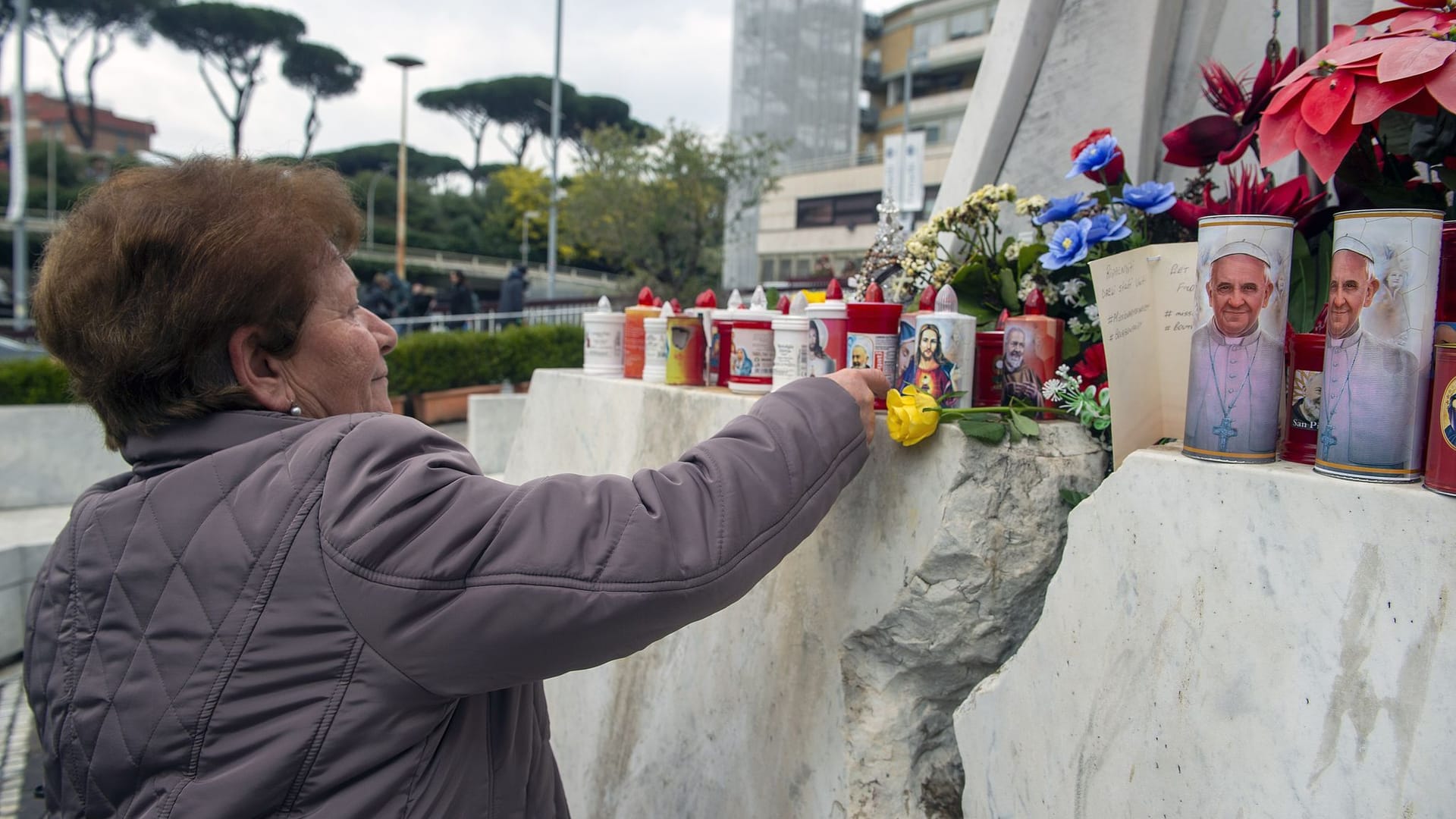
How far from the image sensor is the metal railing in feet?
41.2

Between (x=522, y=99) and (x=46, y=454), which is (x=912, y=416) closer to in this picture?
(x=46, y=454)

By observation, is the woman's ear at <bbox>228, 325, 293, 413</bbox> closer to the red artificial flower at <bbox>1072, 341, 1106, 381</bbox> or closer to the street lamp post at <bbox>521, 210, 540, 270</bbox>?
the red artificial flower at <bbox>1072, 341, 1106, 381</bbox>

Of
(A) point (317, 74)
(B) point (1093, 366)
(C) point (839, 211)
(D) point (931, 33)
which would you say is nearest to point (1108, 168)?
(B) point (1093, 366)

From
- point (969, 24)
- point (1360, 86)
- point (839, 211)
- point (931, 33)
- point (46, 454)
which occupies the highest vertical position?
point (931, 33)

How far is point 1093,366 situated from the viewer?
1754 millimetres

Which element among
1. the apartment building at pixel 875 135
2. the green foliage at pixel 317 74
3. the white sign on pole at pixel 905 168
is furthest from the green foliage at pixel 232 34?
the white sign on pole at pixel 905 168

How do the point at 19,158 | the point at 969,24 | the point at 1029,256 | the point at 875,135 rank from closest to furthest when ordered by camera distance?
the point at 1029,256
the point at 19,158
the point at 969,24
the point at 875,135

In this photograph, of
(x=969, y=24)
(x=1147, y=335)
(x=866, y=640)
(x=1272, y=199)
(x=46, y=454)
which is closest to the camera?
(x=1147, y=335)

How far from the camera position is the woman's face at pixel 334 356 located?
1336mm

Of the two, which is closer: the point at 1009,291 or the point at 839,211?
the point at 1009,291

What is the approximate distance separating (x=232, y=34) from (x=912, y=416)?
53510 mm

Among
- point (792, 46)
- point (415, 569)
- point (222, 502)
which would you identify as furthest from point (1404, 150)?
point (792, 46)

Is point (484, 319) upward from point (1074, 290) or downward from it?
upward

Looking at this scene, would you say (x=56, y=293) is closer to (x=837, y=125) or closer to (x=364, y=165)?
(x=837, y=125)
